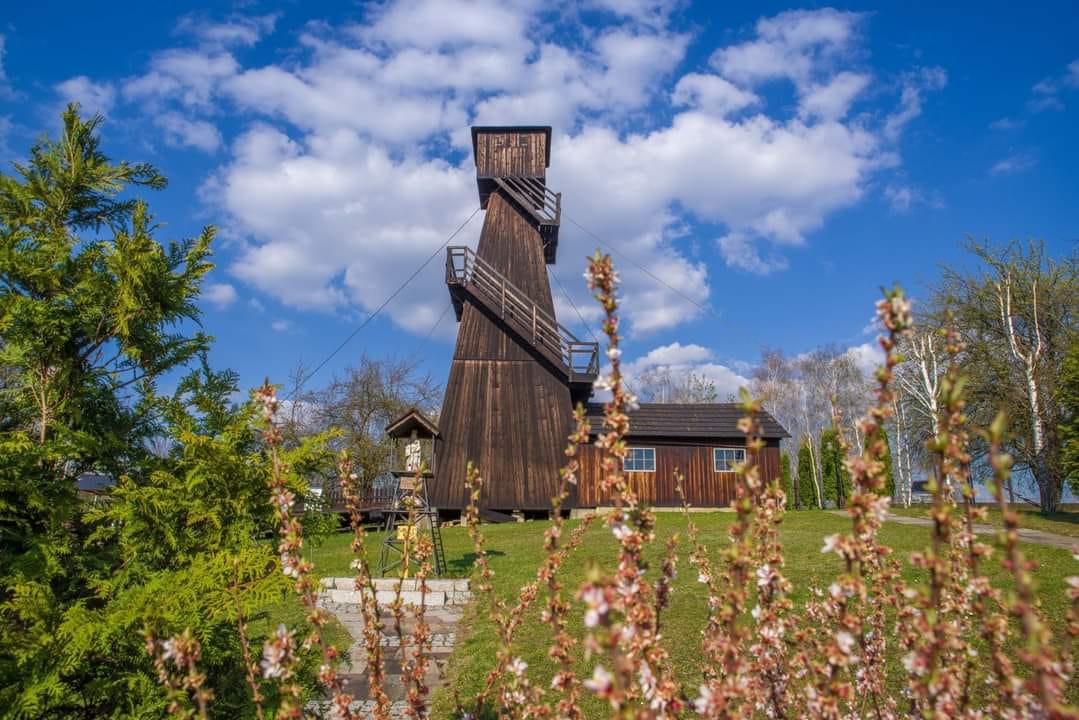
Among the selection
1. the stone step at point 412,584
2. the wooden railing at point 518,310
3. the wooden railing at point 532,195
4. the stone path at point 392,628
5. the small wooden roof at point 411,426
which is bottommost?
the stone path at point 392,628

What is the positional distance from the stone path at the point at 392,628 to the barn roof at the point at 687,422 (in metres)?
11.5

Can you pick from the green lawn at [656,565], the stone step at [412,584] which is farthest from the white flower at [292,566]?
the stone step at [412,584]

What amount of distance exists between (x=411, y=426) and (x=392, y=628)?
5.06 meters

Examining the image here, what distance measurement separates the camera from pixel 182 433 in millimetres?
4629

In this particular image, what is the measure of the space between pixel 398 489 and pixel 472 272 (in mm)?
10272

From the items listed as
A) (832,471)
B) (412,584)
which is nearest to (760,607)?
(412,584)

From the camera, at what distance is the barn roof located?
2164 cm

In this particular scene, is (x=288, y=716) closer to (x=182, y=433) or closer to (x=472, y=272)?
(x=182, y=433)

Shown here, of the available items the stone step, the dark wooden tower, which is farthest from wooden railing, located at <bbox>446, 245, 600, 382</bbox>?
the stone step

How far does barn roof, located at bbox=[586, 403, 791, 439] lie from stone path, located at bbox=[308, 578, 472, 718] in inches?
454

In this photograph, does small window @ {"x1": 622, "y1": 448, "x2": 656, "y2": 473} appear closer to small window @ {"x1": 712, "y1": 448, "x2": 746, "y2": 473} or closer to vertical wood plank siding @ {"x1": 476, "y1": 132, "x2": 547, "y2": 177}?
small window @ {"x1": 712, "y1": 448, "x2": 746, "y2": 473}

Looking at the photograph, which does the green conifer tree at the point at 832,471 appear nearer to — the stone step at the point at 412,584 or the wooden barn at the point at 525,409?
the wooden barn at the point at 525,409

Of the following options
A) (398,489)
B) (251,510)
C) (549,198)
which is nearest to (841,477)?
(549,198)

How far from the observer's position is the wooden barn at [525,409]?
2055 cm
